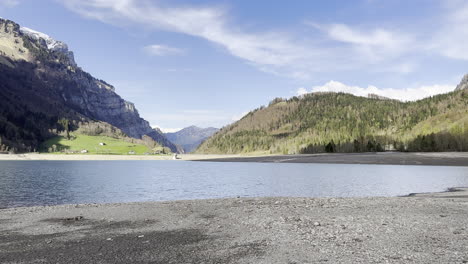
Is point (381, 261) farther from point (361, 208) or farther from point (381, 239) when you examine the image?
point (361, 208)

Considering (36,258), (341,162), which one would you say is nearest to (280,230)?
(36,258)

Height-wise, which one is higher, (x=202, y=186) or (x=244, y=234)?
(x=244, y=234)

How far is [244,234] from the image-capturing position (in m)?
17.3

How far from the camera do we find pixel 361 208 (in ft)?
83.5

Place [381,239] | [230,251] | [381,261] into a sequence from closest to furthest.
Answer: [381,261]
[230,251]
[381,239]

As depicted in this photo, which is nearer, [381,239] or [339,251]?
[339,251]

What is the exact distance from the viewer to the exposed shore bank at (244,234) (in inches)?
520

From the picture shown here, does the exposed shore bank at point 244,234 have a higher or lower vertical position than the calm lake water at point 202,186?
higher

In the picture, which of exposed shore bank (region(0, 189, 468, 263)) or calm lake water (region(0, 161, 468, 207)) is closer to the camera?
exposed shore bank (region(0, 189, 468, 263))

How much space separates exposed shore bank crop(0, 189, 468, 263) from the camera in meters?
13.2

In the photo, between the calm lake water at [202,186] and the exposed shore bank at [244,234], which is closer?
the exposed shore bank at [244,234]

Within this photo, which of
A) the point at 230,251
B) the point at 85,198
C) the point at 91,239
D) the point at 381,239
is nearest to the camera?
the point at 230,251

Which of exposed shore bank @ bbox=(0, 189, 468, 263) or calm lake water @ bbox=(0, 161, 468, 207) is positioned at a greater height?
exposed shore bank @ bbox=(0, 189, 468, 263)

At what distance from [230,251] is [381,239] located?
6836 mm
